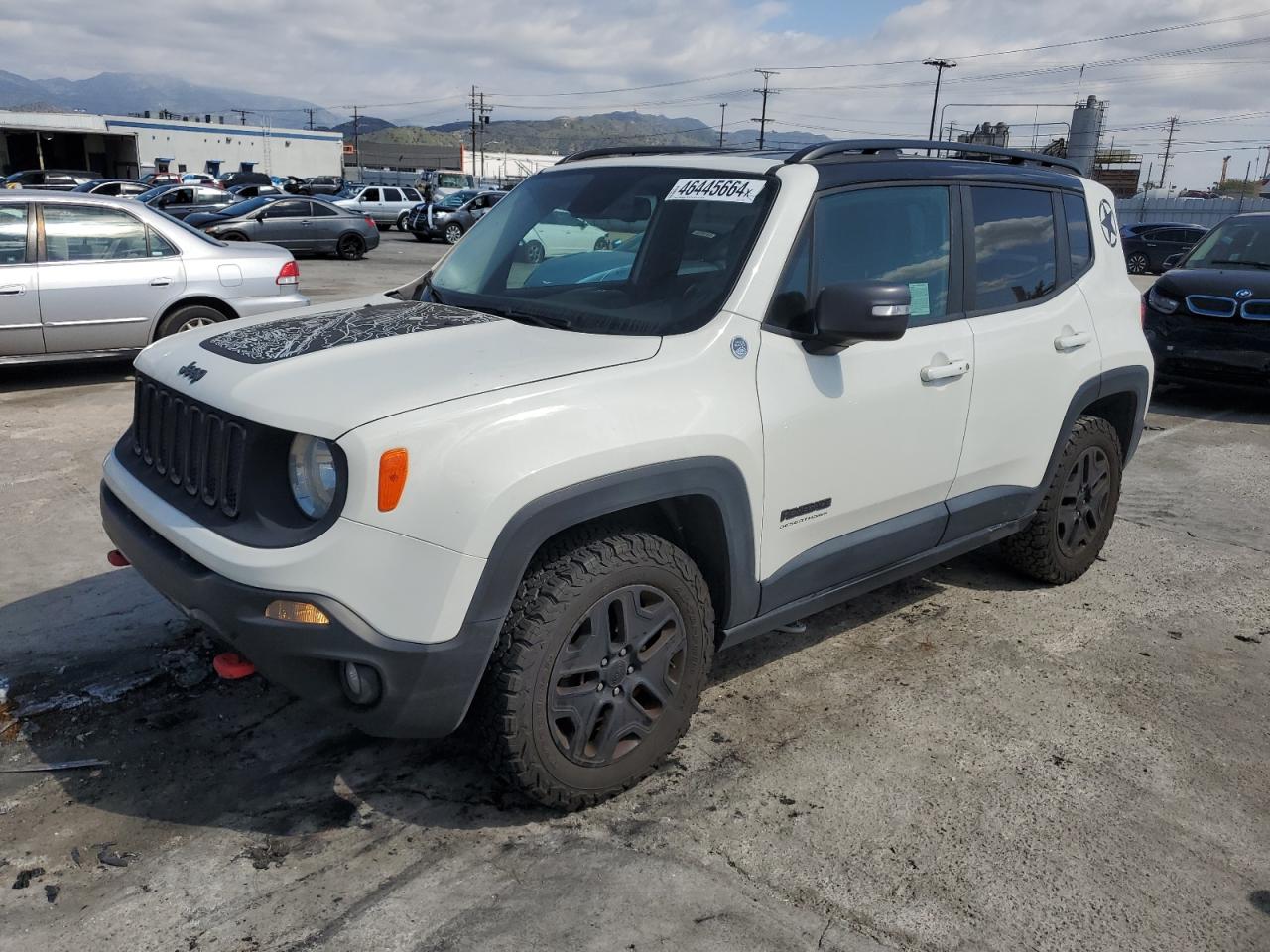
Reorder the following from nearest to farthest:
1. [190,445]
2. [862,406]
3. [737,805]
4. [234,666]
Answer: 1. [234,666]
2. [190,445]
3. [737,805]
4. [862,406]

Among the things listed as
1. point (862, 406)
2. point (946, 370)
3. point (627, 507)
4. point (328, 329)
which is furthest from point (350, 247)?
point (627, 507)

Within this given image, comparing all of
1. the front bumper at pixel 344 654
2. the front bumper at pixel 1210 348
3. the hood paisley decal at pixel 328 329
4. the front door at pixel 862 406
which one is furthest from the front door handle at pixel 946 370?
the front bumper at pixel 1210 348

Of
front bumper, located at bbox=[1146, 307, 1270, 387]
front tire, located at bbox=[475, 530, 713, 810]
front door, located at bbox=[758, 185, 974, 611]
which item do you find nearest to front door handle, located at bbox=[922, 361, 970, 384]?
front door, located at bbox=[758, 185, 974, 611]

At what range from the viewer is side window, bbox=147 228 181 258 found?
8.47 metres

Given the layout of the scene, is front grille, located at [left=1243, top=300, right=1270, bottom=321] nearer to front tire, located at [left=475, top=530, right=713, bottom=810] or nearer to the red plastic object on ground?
front tire, located at [left=475, top=530, right=713, bottom=810]

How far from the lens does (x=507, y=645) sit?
270cm

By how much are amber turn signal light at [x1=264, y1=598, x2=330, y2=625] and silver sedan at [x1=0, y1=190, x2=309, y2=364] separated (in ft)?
19.1

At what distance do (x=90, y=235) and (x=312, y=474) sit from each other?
6949 mm

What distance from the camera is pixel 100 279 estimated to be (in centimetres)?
822

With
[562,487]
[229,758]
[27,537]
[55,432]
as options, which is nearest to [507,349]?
[562,487]

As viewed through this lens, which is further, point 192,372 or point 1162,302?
point 1162,302

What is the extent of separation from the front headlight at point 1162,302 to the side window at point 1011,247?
5.58 m

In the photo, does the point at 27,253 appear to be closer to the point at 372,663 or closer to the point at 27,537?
the point at 27,537

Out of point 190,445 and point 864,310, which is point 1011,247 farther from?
point 190,445
